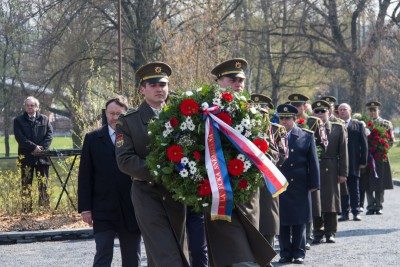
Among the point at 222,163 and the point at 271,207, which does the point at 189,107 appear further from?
the point at 271,207

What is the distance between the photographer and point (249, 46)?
33438mm

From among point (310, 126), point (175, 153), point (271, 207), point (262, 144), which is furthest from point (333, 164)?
point (175, 153)

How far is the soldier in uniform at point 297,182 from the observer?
31.9 ft

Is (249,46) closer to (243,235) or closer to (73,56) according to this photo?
(73,56)

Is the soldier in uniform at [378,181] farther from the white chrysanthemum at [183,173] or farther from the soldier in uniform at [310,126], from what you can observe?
the white chrysanthemum at [183,173]

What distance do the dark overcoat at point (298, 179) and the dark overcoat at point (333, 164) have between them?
1.96 m

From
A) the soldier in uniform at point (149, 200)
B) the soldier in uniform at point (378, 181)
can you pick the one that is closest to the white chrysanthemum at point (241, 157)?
the soldier in uniform at point (149, 200)

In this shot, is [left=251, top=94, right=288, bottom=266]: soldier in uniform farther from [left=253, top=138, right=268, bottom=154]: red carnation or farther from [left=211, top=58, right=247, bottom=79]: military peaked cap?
[left=253, top=138, right=268, bottom=154]: red carnation

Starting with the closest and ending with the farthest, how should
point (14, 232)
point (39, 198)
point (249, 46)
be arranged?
1. point (14, 232)
2. point (39, 198)
3. point (249, 46)

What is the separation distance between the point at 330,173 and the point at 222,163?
6033 mm

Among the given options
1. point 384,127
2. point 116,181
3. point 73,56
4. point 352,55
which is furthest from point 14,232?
point 352,55

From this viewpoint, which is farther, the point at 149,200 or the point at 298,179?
the point at 298,179

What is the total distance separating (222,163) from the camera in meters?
6.27

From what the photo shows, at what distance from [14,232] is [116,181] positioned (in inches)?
206
